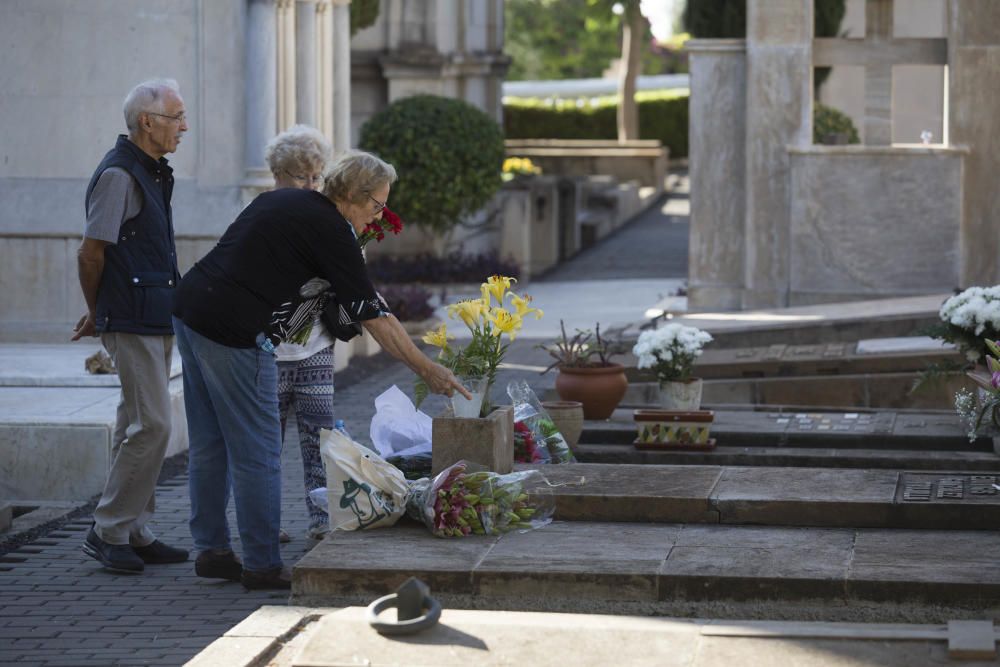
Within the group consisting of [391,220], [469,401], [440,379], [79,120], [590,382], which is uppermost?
[79,120]

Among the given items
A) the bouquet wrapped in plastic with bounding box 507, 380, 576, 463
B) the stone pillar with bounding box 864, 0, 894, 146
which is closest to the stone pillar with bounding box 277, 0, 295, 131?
the bouquet wrapped in plastic with bounding box 507, 380, 576, 463

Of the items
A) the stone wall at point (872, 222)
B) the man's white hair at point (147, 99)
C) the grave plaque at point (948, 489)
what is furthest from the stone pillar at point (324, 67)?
the grave plaque at point (948, 489)

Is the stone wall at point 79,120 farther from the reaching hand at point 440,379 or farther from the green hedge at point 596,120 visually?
the green hedge at point 596,120

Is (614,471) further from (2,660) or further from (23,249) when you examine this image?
(23,249)

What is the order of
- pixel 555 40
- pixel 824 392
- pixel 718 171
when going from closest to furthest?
pixel 824 392
pixel 718 171
pixel 555 40

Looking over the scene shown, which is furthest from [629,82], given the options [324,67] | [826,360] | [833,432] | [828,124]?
[833,432]

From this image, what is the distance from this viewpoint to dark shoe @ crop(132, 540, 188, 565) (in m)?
6.61

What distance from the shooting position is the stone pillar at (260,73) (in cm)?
1099

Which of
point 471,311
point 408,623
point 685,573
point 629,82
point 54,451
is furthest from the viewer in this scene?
point 629,82

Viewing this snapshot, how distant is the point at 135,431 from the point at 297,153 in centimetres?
125

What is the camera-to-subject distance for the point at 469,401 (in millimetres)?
6504

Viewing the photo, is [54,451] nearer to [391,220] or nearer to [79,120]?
[391,220]

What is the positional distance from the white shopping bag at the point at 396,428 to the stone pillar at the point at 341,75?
5.89 meters

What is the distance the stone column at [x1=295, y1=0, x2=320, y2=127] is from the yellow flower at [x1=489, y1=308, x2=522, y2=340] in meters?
5.41
